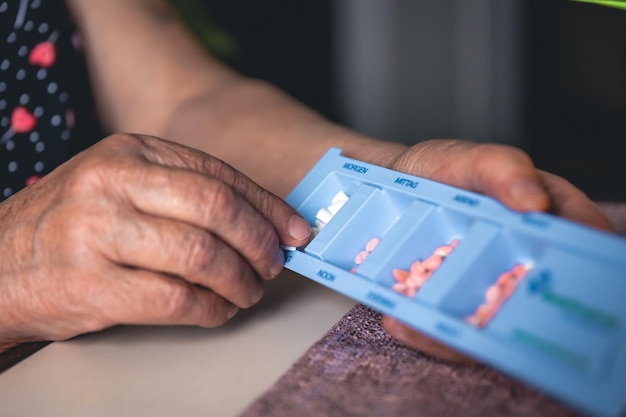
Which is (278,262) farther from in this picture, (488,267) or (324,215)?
(488,267)

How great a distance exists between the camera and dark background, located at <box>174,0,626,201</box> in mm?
2334

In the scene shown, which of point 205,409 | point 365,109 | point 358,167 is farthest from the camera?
point 365,109

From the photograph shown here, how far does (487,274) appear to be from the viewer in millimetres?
502

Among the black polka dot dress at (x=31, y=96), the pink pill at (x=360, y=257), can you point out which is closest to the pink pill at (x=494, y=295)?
the pink pill at (x=360, y=257)

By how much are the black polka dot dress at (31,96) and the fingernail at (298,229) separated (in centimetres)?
47

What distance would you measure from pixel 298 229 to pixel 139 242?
0.47 feet

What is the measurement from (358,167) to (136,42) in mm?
527

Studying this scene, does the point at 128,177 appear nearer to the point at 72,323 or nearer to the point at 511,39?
the point at 72,323

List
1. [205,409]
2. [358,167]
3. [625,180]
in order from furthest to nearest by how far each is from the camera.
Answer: [625,180], [358,167], [205,409]

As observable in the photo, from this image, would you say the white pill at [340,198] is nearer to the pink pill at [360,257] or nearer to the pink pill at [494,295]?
the pink pill at [360,257]

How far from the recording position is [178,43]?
3.36 feet

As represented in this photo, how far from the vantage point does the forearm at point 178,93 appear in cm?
88

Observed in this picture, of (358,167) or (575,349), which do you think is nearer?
(575,349)

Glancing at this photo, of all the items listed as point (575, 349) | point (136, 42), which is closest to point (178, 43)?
point (136, 42)
